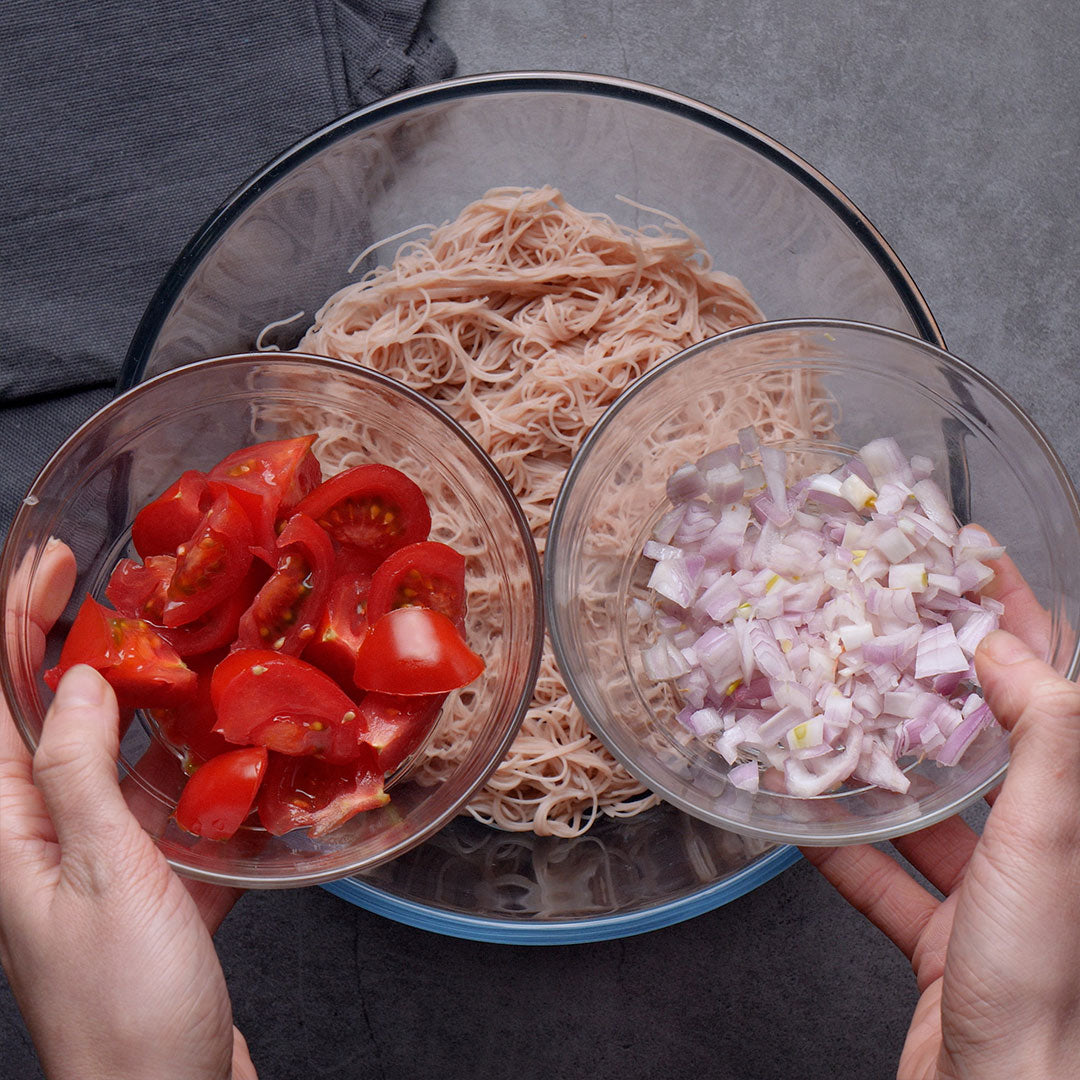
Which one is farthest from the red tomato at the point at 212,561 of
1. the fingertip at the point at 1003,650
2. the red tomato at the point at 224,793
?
the fingertip at the point at 1003,650

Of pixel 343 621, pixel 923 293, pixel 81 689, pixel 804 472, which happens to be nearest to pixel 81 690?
pixel 81 689

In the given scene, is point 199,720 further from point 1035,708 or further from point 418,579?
point 1035,708

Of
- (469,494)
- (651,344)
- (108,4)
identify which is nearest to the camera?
(469,494)

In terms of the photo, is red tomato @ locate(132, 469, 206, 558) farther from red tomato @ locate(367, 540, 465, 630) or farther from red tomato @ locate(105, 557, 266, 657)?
red tomato @ locate(367, 540, 465, 630)

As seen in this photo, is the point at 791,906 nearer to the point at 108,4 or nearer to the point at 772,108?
the point at 772,108

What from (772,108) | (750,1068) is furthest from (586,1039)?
(772,108)

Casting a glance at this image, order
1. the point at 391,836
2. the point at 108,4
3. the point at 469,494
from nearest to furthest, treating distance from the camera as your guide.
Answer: the point at 391,836
the point at 469,494
the point at 108,4

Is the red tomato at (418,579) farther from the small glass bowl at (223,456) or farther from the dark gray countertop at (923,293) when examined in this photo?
the dark gray countertop at (923,293)

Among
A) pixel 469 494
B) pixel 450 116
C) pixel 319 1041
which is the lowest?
pixel 319 1041
